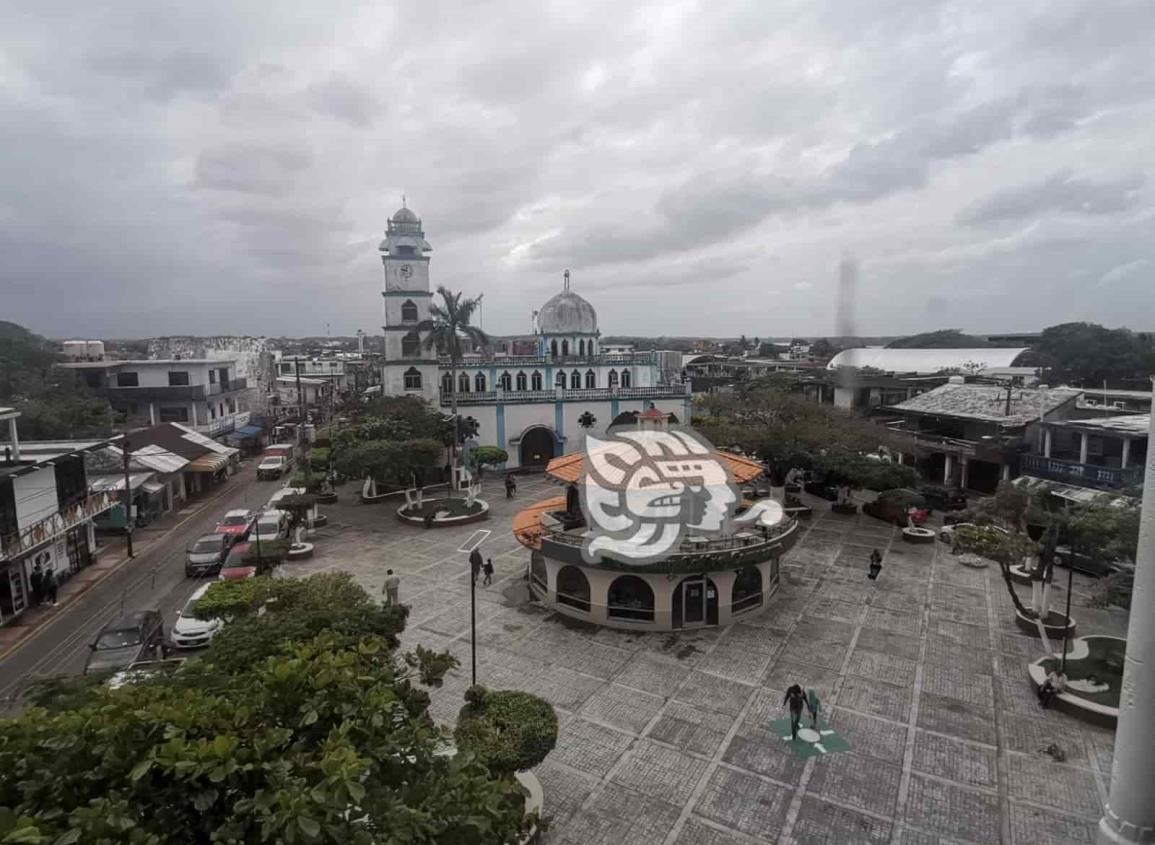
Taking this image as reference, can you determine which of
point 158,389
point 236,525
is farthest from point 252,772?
point 158,389

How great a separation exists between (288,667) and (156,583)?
20755 mm

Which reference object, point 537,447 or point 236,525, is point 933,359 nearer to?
point 537,447

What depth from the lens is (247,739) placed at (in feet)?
18.1

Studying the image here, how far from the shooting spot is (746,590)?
19109 mm

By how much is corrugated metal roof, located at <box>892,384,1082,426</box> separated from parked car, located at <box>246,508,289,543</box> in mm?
33063

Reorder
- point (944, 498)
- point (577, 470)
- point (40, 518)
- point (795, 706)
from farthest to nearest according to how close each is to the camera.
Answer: point (944, 498) < point (577, 470) < point (40, 518) < point (795, 706)

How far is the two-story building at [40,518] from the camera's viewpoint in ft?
63.1

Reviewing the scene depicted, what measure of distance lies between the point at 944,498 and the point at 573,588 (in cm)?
2204

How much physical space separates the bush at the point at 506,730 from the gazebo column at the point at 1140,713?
7.84m

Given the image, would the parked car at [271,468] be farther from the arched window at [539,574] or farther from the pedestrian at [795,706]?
the pedestrian at [795,706]

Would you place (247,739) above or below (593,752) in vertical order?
above

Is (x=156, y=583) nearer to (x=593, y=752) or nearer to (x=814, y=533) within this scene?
(x=593, y=752)

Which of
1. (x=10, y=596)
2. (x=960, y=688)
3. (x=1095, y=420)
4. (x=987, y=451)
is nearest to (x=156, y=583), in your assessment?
(x=10, y=596)

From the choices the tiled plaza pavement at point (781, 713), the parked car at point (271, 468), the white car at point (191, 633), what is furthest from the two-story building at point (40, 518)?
the parked car at point (271, 468)
